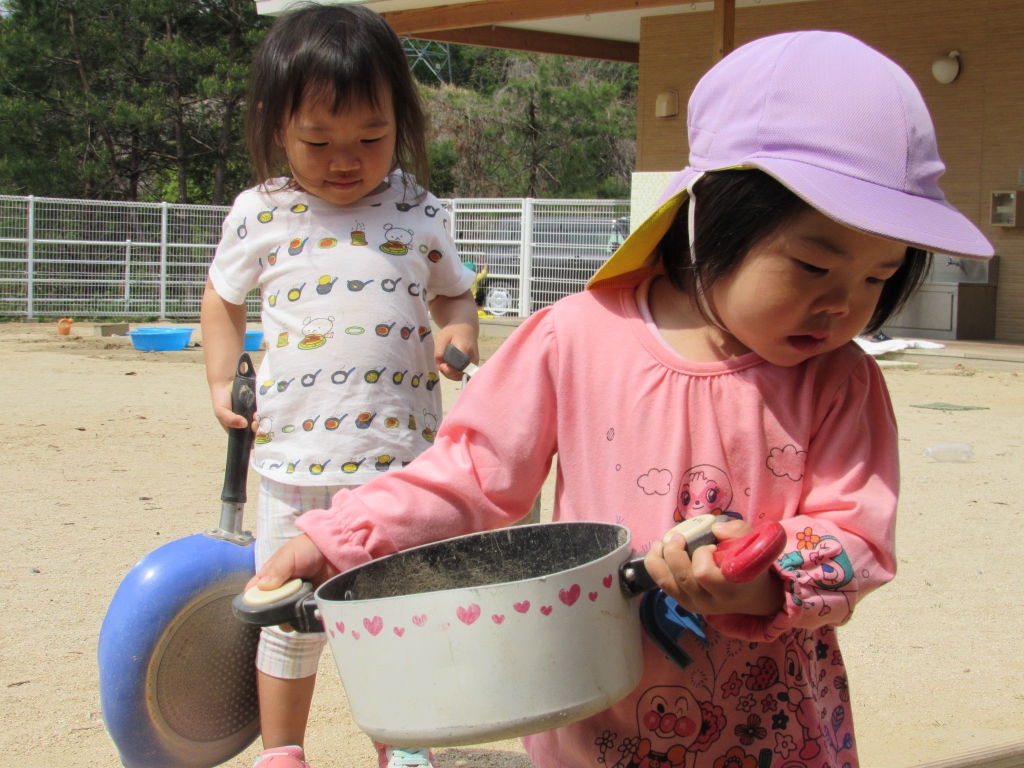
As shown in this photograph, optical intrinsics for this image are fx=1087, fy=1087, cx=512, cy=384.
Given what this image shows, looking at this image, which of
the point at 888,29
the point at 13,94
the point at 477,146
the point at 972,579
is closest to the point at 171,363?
the point at 972,579

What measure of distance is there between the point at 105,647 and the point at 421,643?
1244 mm

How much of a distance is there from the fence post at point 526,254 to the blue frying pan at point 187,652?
12.4 meters

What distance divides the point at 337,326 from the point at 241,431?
0.97 ft

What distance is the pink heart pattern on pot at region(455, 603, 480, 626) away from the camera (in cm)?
97

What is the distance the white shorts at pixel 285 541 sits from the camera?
2043 millimetres

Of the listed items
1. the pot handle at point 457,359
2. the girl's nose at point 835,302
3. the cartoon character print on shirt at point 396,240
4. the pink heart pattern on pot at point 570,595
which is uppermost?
the cartoon character print on shirt at point 396,240

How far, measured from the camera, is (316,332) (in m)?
2.09

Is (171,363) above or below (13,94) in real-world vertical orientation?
below

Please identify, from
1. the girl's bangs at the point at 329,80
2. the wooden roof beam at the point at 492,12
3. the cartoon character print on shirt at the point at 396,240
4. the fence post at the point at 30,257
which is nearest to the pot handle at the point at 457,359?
the cartoon character print on shirt at the point at 396,240

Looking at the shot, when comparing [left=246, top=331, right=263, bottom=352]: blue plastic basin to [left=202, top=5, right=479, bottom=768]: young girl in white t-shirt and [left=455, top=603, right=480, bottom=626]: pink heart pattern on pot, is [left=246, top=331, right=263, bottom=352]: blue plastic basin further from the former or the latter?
[left=455, top=603, right=480, bottom=626]: pink heart pattern on pot

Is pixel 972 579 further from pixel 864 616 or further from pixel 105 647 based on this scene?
pixel 105 647

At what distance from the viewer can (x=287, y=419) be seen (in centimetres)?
209

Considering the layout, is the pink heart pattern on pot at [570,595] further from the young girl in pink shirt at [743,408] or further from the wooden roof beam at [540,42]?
the wooden roof beam at [540,42]

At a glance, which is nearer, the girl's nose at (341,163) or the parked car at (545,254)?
the girl's nose at (341,163)
